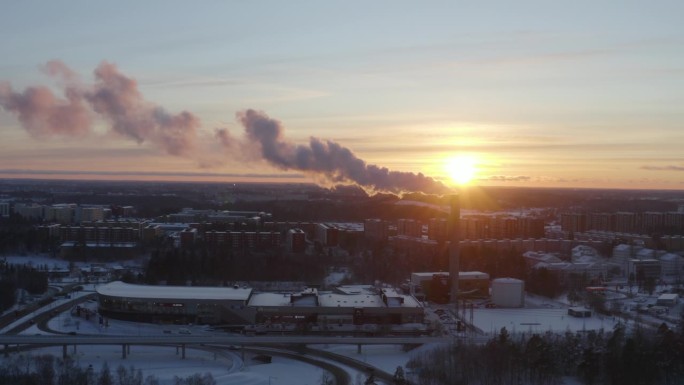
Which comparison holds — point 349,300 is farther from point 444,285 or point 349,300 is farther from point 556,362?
point 556,362

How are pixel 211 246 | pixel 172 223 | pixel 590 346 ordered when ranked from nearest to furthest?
1. pixel 590 346
2. pixel 211 246
3. pixel 172 223

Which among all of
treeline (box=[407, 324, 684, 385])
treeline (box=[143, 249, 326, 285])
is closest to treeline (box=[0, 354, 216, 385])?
treeline (box=[407, 324, 684, 385])

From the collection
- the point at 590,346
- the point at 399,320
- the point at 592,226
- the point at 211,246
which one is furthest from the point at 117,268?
the point at 592,226

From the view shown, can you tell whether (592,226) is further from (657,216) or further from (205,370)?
(205,370)

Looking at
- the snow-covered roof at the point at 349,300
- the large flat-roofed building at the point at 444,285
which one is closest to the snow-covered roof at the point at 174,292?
the snow-covered roof at the point at 349,300

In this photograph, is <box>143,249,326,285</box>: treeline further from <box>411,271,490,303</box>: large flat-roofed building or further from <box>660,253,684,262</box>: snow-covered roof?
<box>660,253,684,262</box>: snow-covered roof

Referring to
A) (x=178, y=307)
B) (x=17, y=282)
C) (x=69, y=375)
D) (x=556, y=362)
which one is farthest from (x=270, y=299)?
(x=17, y=282)
